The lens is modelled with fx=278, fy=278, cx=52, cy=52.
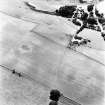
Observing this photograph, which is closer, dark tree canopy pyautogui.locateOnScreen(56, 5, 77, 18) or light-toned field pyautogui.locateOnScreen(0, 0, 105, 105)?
light-toned field pyautogui.locateOnScreen(0, 0, 105, 105)

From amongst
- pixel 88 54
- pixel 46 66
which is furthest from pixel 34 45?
pixel 88 54

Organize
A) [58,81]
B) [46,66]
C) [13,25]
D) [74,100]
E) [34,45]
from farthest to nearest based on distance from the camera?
[13,25]
[34,45]
[46,66]
[58,81]
[74,100]

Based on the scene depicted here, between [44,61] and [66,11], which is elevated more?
[66,11]

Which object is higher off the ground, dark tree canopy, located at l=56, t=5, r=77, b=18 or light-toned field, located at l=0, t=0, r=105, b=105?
dark tree canopy, located at l=56, t=5, r=77, b=18

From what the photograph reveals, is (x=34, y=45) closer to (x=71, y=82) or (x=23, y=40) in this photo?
(x=23, y=40)

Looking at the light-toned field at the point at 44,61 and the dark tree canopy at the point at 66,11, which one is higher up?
the dark tree canopy at the point at 66,11

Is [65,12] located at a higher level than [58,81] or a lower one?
higher

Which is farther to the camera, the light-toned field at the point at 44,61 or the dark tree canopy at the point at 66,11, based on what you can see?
the dark tree canopy at the point at 66,11

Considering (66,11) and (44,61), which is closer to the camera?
(44,61)
